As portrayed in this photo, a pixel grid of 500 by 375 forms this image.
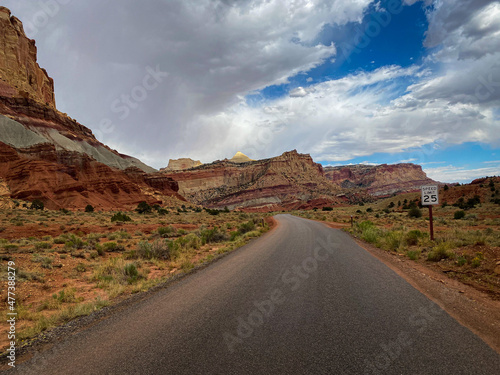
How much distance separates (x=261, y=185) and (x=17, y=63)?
90.5 meters

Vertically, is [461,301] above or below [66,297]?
above

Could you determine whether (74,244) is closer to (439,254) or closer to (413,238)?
(439,254)

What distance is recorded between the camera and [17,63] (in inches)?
2995

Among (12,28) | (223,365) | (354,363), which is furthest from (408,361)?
(12,28)

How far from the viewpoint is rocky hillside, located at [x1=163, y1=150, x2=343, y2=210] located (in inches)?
4368

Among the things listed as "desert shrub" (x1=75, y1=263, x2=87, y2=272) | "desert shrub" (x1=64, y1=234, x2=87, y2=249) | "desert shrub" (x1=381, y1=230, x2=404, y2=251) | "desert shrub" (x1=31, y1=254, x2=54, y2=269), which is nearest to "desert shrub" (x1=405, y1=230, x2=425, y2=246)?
"desert shrub" (x1=381, y1=230, x2=404, y2=251)

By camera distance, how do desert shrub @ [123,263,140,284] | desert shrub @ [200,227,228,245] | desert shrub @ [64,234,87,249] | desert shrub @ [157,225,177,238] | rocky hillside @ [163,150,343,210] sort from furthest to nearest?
rocky hillside @ [163,150,343,210]
desert shrub @ [157,225,177,238]
desert shrub @ [200,227,228,245]
desert shrub @ [64,234,87,249]
desert shrub @ [123,263,140,284]

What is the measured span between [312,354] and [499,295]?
5.09 metres

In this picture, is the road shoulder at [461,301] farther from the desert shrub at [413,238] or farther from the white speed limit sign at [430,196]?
the desert shrub at [413,238]

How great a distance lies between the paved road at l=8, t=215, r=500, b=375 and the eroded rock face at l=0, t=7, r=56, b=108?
3632 inches

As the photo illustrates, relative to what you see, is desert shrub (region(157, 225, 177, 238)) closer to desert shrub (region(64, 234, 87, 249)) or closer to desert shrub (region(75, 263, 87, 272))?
desert shrub (region(64, 234, 87, 249))

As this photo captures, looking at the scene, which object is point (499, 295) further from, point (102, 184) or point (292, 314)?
point (102, 184)

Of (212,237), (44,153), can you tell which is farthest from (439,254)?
(44,153)

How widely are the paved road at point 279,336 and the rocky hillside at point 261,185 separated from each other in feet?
324
